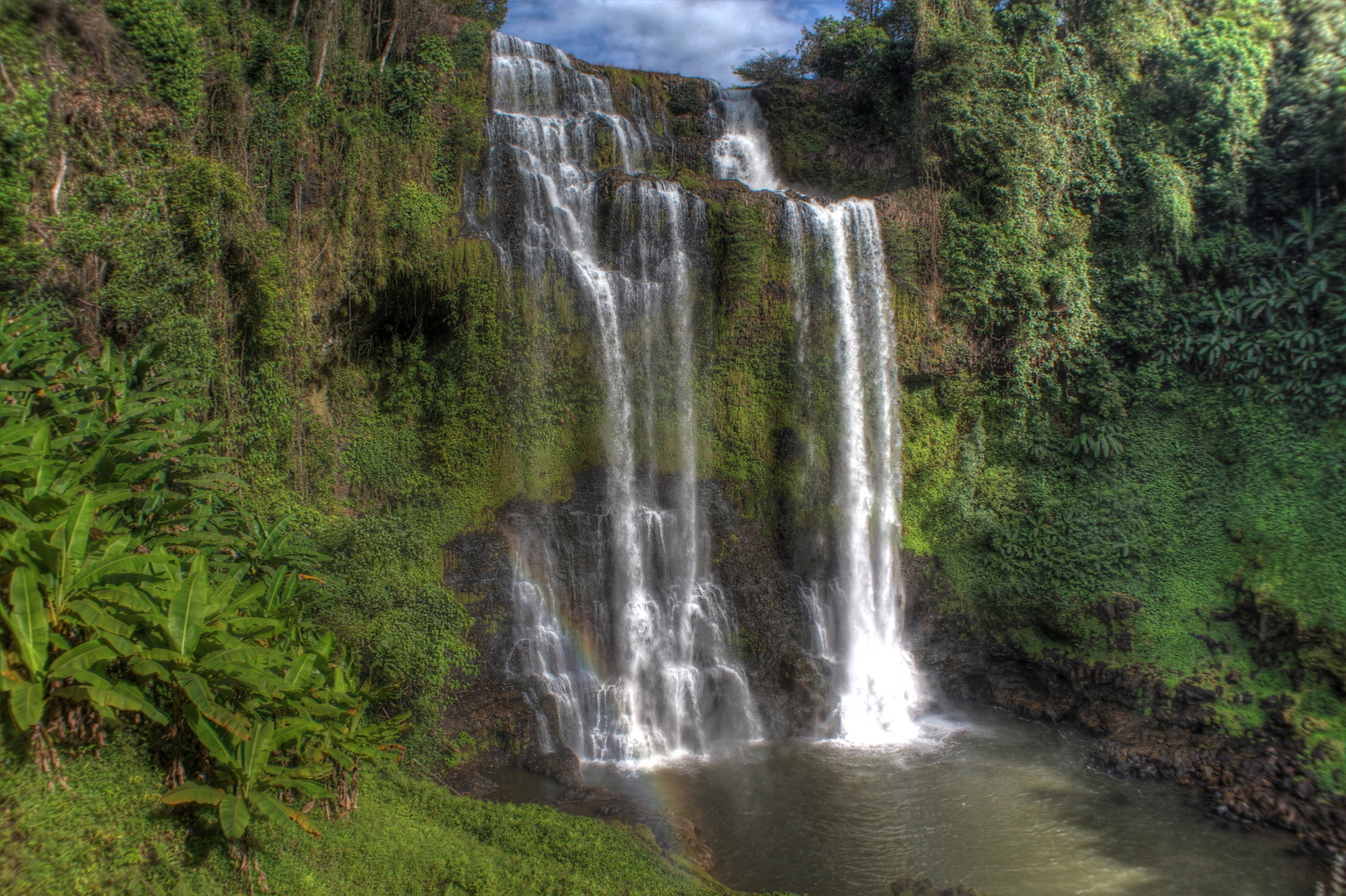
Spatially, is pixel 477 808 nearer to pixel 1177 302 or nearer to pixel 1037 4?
pixel 1177 302

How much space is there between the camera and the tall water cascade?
10914 mm

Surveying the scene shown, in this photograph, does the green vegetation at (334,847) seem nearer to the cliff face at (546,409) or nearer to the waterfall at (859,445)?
the cliff face at (546,409)

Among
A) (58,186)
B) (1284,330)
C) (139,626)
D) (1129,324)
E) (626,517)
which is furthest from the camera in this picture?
(1129,324)

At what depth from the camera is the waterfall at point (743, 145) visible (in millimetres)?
16609

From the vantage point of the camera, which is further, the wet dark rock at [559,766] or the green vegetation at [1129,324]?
the green vegetation at [1129,324]

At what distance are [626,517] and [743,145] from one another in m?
9.99

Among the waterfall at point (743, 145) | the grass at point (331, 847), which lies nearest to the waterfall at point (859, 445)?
the waterfall at point (743, 145)

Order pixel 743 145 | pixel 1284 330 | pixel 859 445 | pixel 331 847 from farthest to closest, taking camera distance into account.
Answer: pixel 743 145 < pixel 859 445 < pixel 1284 330 < pixel 331 847

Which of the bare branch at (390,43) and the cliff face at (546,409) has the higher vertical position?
the bare branch at (390,43)

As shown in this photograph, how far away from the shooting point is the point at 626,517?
1152 cm

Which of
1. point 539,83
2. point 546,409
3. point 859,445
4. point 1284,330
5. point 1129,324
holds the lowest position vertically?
point 859,445

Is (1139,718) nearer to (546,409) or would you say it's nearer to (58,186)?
(546,409)

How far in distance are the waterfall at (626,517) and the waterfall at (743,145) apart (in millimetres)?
4808

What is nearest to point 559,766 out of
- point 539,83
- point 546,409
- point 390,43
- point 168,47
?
point 546,409
